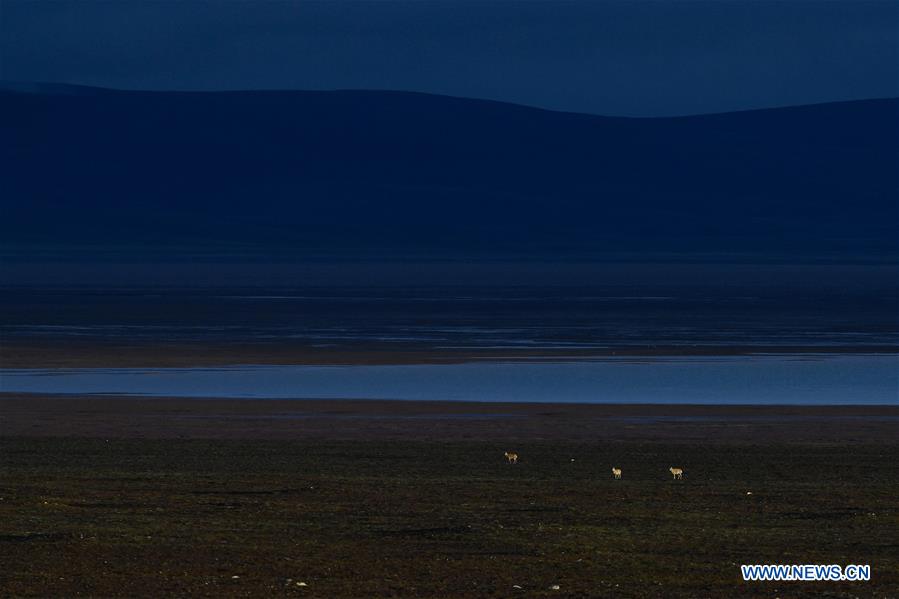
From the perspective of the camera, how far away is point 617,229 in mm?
140750

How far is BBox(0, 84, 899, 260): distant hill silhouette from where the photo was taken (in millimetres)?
138625

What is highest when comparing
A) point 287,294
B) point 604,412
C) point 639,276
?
point 639,276

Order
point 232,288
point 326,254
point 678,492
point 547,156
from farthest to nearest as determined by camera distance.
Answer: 1. point 547,156
2. point 326,254
3. point 232,288
4. point 678,492

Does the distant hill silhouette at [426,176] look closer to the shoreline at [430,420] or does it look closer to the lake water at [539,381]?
the lake water at [539,381]

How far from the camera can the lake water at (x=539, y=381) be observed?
2525cm

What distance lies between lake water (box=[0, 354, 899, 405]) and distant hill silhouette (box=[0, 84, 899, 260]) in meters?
100.0

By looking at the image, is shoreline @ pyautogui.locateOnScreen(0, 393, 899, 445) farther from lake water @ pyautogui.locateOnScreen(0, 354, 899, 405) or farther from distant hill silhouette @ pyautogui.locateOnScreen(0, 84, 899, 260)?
distant hill silhouette @ pyautogui.locateOnScreen(0, 84, 899, 260)

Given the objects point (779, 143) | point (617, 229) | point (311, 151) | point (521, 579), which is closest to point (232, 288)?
point (521, 579)

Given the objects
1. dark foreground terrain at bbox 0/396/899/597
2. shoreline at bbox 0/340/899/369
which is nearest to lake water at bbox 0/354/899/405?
shoreline at bbox 0/340/899/369

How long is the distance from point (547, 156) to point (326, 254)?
40073 mm

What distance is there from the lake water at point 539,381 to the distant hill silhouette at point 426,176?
9996 cm

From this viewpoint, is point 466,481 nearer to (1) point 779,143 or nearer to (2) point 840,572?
(2) point 840,572

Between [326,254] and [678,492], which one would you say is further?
[326,254]

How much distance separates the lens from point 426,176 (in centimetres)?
15650
